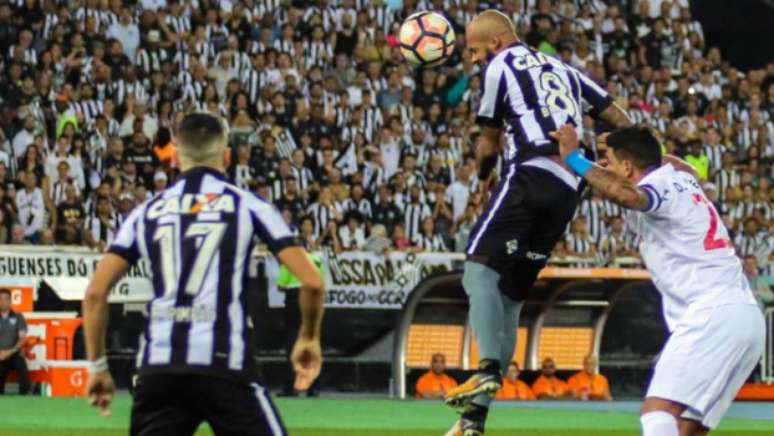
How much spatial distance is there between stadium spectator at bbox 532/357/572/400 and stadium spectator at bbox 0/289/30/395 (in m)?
5.47

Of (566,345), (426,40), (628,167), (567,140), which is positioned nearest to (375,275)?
(566,345)

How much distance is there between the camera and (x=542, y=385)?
19406mm

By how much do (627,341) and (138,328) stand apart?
5840mm

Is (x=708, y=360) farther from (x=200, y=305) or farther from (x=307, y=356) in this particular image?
(x=200, y=305)

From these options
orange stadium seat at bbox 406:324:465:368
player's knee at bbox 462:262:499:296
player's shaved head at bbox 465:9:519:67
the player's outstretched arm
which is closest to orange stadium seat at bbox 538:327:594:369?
orange stadium seat at bbox 406:324:465:368

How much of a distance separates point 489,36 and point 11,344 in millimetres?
9937

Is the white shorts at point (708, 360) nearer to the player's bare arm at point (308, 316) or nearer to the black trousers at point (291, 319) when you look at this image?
the player's bare arm at point (308, 316)

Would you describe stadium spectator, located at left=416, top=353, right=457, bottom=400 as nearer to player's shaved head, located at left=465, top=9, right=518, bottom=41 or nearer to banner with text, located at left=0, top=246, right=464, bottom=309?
banner with text, located at left=0, top=246, right=464, bottom=309

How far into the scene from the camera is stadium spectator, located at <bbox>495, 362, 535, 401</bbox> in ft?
61.8

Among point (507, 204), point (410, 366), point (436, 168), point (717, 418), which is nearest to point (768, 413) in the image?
point (410, 366)

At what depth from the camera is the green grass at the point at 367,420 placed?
38.6 feet

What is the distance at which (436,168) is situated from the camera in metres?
25.2

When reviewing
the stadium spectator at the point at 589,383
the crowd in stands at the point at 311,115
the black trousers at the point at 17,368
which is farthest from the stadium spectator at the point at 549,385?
A: the black trousers at the point at 17,368

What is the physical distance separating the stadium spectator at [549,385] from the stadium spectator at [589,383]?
13 centimetres
